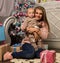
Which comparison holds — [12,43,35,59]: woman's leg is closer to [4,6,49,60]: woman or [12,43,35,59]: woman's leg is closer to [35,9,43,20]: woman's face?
[4,6,49,60]: woman

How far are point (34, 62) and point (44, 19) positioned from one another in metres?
0.70

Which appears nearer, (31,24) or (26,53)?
(26,53)

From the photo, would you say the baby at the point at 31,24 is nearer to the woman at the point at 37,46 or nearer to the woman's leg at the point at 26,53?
the woman at the point at 37,46

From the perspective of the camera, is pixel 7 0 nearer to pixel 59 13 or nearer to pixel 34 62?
pixel 59 13

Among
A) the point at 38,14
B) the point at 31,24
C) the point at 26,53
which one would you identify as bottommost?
the point at 26,53

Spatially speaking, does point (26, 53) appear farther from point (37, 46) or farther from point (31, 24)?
point (31, 24)

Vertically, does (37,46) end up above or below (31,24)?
below

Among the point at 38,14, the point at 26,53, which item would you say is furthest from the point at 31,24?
the point at 26,53

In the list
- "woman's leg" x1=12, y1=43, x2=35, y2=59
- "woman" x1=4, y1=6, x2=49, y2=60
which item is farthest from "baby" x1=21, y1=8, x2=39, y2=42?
"woman's leg" x1=12, y1=43, x2=35, y2=59

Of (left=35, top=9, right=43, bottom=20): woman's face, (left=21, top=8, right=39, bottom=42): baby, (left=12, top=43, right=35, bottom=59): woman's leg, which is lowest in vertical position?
(left=12, top=43, right=35, bottom=59): woman's leg

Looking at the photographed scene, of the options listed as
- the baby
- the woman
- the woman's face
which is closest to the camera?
the woman

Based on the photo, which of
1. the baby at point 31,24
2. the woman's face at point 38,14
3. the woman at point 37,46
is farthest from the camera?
the woman's face at point 38,14

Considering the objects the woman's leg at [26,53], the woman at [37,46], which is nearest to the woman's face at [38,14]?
the woman at [37,46]

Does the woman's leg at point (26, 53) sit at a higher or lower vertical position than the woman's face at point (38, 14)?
lower
